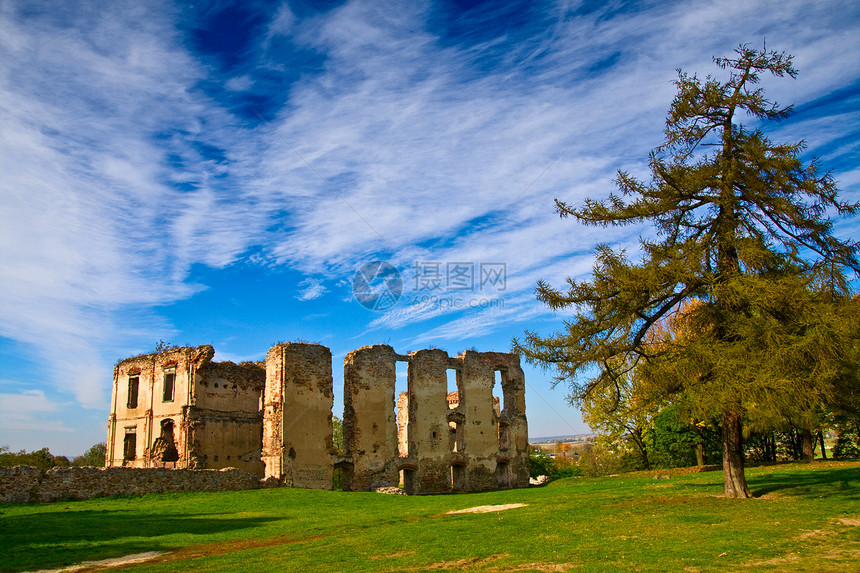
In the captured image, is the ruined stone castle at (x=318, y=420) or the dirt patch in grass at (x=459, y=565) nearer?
the dirt patch in grass at (x=459, y=565)

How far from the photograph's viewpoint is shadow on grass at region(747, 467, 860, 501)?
16016 mm

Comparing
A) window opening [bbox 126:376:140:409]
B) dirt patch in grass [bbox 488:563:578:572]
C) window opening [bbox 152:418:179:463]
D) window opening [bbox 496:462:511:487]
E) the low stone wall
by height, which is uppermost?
window opening [bbox 126:376:140:409]

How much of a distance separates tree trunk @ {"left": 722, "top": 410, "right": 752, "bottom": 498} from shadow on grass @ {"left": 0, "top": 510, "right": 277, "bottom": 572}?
12.0 metres

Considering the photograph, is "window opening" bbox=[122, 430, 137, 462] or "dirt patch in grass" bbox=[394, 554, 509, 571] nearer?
"dirt patch in grass" bbox=[394, 554, 509, 571]

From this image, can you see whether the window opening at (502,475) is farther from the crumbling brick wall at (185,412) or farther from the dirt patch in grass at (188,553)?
the dirt patch in grass at (188,553)

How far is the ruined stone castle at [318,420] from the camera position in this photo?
27.4 m

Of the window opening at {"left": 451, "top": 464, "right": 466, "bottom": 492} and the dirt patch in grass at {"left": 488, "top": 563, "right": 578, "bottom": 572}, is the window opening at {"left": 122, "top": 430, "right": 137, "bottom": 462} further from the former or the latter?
the dirt patch in grass at {"left": 488, "top": 563, "right": 578, "bottom": 572}

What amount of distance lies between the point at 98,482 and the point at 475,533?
13932 millimetres

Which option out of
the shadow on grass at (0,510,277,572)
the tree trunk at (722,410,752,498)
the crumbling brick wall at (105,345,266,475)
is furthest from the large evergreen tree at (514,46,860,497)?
the crumbling brick wall at (105,345,266,475)

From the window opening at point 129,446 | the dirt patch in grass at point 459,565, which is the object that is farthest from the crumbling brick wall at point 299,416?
the dirt patch in grass at point 459,565

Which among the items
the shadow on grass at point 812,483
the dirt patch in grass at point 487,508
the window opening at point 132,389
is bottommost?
the dirt patch in grass at point 487,508

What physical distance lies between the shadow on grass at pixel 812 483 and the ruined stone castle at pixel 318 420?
14728 millimetres

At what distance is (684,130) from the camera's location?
679 inches

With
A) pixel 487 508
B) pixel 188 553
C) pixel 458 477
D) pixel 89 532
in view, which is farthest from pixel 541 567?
pixel 458 477
